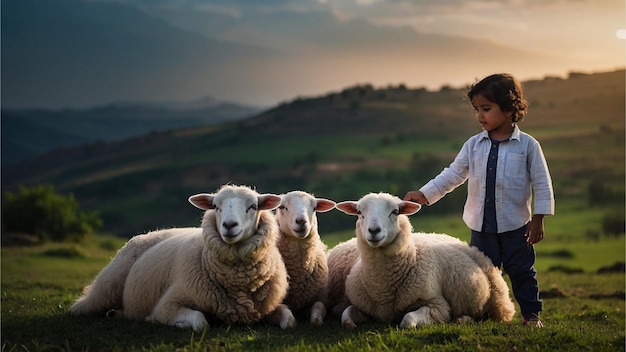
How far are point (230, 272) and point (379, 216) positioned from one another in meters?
1.55

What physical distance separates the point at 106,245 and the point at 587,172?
144 ft

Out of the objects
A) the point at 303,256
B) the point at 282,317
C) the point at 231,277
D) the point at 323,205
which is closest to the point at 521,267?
the point at 323,205

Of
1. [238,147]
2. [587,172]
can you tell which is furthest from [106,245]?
[238,147]

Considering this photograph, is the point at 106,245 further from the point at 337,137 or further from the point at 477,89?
the point at 337,137

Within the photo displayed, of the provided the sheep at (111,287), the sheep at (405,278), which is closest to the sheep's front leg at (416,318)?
the sheep at (405,278)

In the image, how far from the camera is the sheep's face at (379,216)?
6266mm

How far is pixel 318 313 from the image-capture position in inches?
270

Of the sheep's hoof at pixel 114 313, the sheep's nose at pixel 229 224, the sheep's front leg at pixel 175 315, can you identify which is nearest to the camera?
the sheep's nose at pixel 229 224

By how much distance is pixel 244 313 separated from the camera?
653 cm

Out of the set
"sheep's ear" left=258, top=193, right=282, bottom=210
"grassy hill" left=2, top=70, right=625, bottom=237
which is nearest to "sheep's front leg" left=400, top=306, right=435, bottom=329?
"sheep's ear" left=258, top=193, right=282, bottom=210

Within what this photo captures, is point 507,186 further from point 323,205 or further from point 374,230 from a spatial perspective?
point 323,205

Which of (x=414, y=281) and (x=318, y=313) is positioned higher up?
(x=414, y=281)

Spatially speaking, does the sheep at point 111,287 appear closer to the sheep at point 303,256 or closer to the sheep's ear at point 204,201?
the sheep's ear at point 204,201

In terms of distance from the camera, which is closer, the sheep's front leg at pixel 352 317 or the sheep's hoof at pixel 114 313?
the sheep's front leg at pixel 352 317
